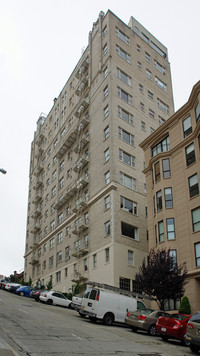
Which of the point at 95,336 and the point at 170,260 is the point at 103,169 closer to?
the point at 170,260

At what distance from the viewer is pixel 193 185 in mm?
31297

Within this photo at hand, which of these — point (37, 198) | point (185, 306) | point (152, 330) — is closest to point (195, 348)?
point (152, 330)

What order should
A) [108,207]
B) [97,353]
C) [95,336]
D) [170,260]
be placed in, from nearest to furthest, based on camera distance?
[97,353] < [95,336] < [170,260] < [108,207]

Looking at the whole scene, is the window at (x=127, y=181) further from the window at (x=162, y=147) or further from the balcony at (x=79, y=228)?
the balcony at (x=79, y=228)

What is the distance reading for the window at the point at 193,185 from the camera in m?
30.8

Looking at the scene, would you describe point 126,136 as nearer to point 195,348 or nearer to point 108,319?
point 108,319

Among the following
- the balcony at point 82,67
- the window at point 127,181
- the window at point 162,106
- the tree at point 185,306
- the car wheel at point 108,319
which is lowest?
the car wheel at point 108,319

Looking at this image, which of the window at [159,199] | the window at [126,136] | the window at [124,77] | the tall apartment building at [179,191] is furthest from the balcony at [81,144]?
the window at [159,199]

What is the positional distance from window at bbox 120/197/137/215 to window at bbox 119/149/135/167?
4863 millimetres

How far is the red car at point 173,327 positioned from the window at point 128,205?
906 inches

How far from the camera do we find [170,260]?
88.0ft

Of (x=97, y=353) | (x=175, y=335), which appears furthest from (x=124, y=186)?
(x=97, y=353)

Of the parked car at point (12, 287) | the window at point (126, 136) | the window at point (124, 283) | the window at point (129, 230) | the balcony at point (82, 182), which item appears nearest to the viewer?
the window at point (124, 283)

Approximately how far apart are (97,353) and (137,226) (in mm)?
30257
